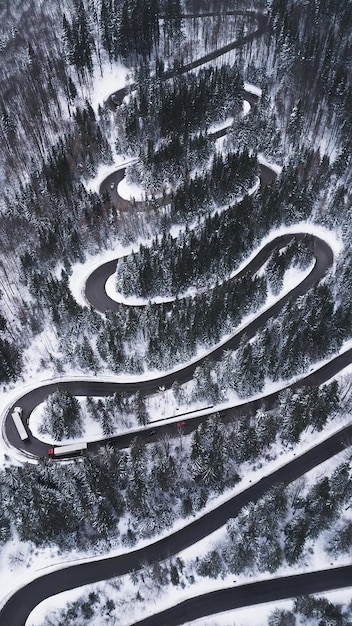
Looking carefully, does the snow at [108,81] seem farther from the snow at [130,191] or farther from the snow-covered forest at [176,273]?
the snow at [130,191]

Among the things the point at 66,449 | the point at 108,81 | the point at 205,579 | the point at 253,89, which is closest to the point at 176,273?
the point at 66,449

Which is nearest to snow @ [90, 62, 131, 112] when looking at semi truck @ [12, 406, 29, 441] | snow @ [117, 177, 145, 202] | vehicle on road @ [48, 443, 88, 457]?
snow @ [117, 177, 145, 202]

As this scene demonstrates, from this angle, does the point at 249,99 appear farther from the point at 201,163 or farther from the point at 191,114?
the point at 201,163

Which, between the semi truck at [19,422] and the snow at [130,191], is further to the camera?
the snow at [130,191]

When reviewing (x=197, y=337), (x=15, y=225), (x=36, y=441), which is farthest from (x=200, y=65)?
(x=36, y=441)

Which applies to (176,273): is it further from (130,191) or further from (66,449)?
(66,449)

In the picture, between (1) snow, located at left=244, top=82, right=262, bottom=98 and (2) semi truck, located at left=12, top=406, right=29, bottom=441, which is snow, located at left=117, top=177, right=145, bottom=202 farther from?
(2) semi truck, located at left=12, top=406, right=29, bottom=441

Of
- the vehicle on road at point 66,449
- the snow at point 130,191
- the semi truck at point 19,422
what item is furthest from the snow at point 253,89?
the vehicle on road at point 66,449
